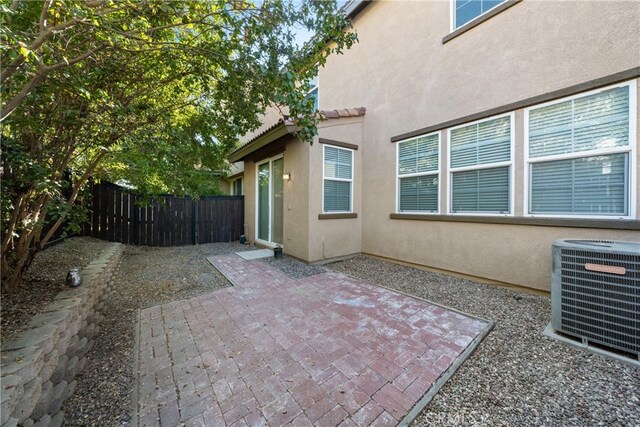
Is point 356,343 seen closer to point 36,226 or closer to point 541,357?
point 541,357

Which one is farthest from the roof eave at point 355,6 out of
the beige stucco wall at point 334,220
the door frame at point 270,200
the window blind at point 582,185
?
the window blind at point 582,185

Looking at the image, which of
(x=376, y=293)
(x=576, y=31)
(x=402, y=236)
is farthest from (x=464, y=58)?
(x=376, y=293)

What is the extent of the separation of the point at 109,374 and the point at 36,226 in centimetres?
217

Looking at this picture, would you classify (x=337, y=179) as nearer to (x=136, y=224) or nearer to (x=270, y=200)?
(x=270, y=200)

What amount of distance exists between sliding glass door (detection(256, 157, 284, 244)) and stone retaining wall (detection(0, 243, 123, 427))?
4.76m

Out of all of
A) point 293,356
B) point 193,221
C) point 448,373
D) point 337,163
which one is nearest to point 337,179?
point 337,163

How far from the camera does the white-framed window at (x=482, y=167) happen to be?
4367 mm

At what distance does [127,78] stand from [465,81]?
5.72 meters

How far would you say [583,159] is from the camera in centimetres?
362

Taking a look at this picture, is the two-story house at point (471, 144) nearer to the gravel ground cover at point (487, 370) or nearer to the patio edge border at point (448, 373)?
the gravel ground cover at point (487, 370)

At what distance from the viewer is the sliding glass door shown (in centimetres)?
735

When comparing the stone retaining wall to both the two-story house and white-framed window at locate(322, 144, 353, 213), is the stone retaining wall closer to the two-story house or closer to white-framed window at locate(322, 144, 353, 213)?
the two-story house

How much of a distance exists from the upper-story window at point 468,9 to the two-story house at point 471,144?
2 centimetres

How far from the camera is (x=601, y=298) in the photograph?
2562mm
